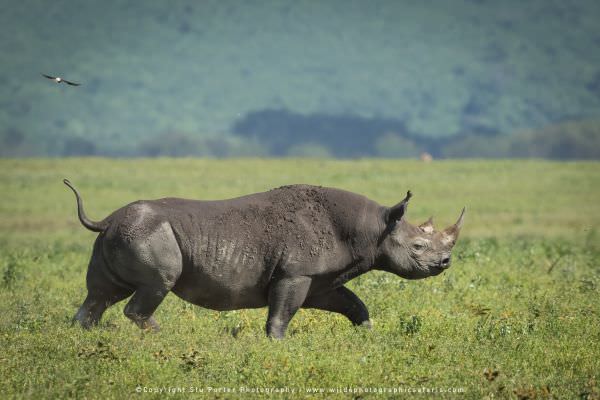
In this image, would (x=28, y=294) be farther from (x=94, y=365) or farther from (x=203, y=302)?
(x=94, y=365)

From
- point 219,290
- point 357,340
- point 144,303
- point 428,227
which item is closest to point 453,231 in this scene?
A: point 428,227

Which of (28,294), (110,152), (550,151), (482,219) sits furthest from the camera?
(110,152)

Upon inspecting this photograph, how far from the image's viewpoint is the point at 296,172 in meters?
64.1

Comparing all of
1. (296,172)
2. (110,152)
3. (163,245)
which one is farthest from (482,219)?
(110,152)

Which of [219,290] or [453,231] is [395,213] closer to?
[453,231]

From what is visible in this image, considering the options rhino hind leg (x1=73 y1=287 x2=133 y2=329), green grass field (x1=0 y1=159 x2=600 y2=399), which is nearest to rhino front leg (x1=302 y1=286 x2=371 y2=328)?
green grass field (x1=0 y1=159 x2=600 y2=399)

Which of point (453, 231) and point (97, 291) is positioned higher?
point (453, 231)

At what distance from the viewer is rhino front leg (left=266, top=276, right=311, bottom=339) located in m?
12.5

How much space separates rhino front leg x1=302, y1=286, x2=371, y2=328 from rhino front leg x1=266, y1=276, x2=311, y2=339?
2.61 feet

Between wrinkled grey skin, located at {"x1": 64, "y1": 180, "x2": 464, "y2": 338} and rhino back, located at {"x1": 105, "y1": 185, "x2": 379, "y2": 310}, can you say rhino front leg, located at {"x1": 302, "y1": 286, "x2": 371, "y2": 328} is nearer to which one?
wrinkled grey skin, located at {"x1": 64, "y1": 180, "x2": 464, "y2": 338}

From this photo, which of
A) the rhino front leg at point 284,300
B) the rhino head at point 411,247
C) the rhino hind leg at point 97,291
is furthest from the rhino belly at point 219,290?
the rhino head at point 411,247

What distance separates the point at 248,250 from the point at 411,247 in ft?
6.70

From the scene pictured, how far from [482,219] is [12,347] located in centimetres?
3300

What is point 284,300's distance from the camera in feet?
41.1
